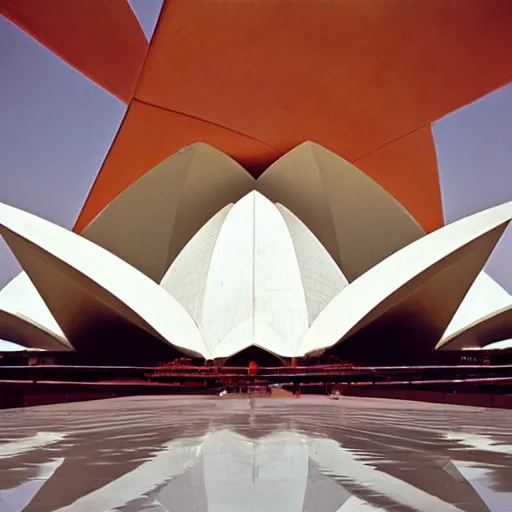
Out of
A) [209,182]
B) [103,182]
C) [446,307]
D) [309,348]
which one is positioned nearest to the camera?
[446,307]

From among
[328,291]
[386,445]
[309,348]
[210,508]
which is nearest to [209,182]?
[328,291]

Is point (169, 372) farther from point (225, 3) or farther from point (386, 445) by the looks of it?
point (225, 3)

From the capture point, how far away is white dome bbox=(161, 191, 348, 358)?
6098mm

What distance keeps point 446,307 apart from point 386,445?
12.3 ft

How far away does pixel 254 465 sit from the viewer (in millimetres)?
1286

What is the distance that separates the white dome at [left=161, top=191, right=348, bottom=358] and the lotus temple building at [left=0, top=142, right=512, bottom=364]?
0.07 ft

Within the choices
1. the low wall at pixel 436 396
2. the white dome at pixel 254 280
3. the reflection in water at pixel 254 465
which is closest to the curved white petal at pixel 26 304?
the white dome at pixel 254 280

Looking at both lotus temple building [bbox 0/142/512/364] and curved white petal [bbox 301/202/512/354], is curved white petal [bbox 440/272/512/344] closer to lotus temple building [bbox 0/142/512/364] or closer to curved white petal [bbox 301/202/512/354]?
lotus temple building [bbox 0/142/512/364]

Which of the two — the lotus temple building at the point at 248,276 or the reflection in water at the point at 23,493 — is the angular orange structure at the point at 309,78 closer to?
the lotus temple building at the point at 248,276

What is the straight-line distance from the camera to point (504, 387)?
4.37m

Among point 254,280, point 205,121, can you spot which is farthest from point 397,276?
point 205,121

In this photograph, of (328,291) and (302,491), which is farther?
(328,291)

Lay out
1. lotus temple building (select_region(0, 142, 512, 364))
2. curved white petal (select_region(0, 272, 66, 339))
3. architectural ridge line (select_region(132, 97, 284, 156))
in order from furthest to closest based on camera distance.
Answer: architectural ridge line (select_region(132, 97, 284, 156)) → curved white petal (select_region(0, 272, 66, 339)) → lotus temple building (select_region(0, 142, 512, 364))

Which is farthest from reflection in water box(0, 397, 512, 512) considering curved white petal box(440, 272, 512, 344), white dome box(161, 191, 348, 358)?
curved white petal box(440, 272, 512, 344)
